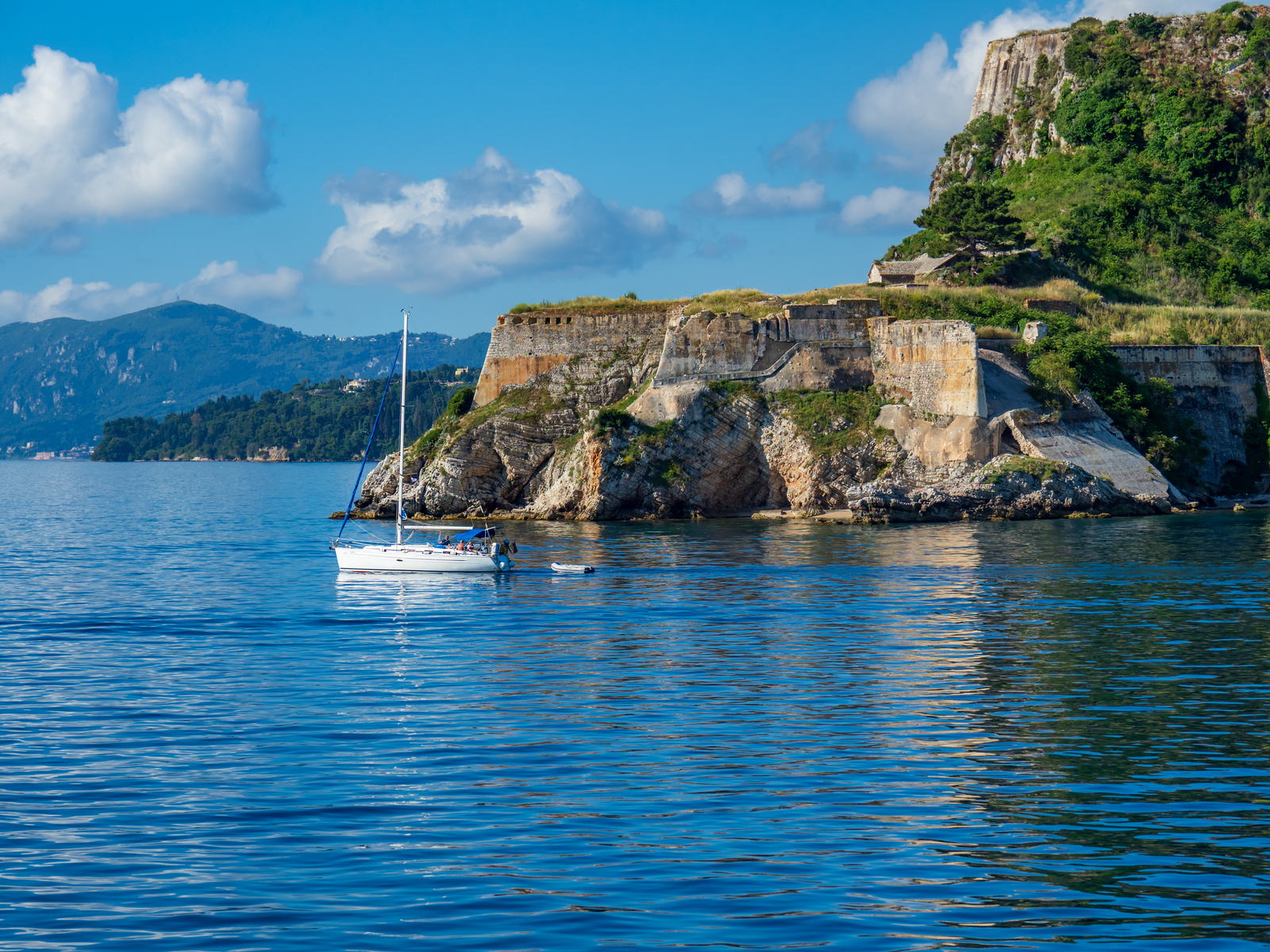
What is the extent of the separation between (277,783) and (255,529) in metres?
51.5

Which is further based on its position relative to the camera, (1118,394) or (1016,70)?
(1016,70)

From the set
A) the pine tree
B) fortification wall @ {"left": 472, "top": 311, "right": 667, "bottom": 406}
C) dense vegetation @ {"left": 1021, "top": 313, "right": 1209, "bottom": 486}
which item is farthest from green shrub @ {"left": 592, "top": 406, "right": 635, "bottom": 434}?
the pine tree

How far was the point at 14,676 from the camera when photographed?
23281 mm

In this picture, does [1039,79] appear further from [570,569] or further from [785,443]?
[570,569]

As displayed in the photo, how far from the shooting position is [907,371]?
2441 inches

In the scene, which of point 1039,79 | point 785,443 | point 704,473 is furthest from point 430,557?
point 1039,79

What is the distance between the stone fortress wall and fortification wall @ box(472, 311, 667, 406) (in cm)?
6

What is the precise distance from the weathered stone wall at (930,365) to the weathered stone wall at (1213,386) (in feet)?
35.1

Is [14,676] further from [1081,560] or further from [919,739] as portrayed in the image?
[1081,560]

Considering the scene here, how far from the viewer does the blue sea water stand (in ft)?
36.3

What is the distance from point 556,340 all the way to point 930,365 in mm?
21705

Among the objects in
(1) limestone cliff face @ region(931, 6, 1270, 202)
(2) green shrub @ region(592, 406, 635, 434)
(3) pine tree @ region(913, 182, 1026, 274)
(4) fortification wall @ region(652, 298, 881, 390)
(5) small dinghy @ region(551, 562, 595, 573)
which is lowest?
(5) small dinghy @ region(551, 562, 595, 573)

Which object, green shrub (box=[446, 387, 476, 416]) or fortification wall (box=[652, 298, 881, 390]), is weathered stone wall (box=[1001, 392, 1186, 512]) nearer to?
fortification wall (box=[652, 298, 881, 390])

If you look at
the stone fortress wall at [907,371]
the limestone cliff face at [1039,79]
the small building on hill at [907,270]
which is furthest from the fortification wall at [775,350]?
the limestone cliff face at [1039,79]
